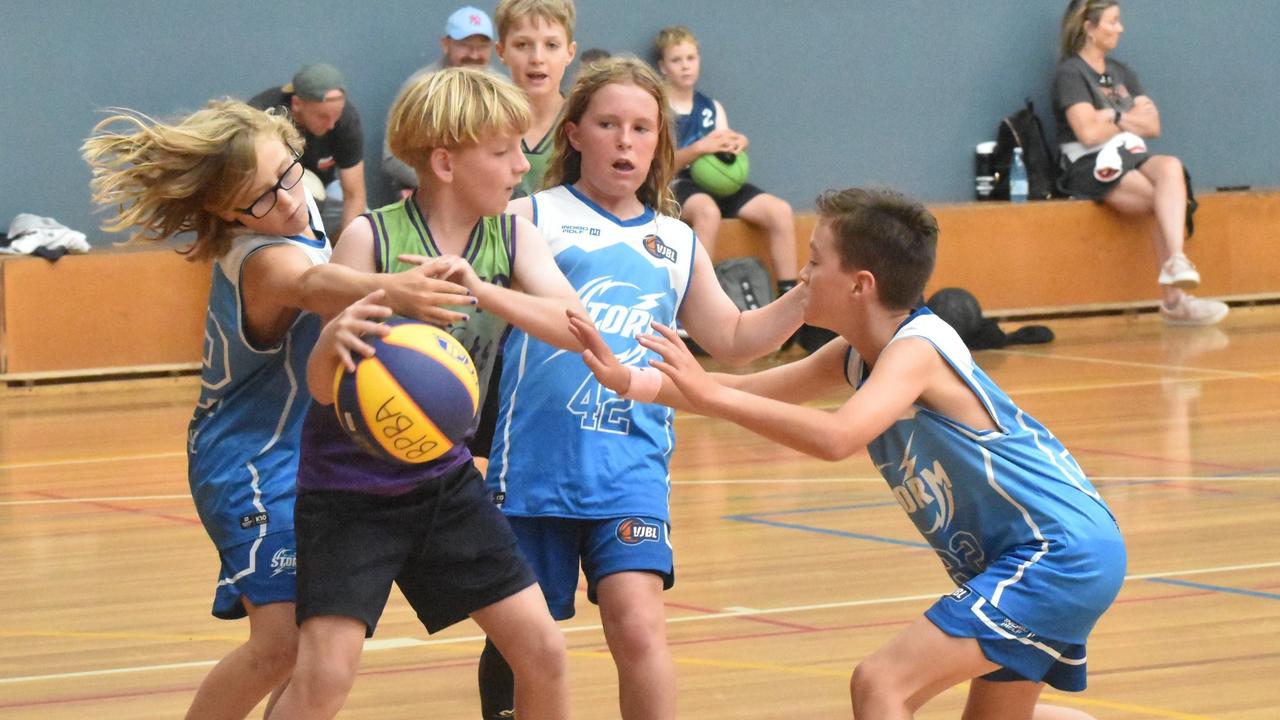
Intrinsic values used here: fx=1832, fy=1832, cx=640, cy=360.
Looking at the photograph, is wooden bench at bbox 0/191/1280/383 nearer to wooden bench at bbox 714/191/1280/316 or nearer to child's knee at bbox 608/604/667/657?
wooden bench at bbox 714/191/1280/316

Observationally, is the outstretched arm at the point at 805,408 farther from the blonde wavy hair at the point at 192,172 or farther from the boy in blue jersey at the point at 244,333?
the blonde wavy hair at the point at 192,172

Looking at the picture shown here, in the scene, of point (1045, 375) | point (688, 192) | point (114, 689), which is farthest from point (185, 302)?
point (114, 689)

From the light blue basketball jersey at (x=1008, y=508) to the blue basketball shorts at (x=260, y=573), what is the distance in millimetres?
1117

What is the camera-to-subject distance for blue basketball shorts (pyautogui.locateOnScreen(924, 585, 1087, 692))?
310 cm

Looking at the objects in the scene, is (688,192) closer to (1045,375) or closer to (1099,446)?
(1045,375)

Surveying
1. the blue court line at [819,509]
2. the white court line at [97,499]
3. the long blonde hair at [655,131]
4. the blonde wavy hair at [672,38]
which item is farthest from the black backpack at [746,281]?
the long blonde hair at [655,131]

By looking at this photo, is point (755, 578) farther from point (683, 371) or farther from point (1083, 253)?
point (1083, 253)

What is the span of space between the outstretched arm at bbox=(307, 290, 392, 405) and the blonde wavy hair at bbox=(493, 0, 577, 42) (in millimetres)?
2115

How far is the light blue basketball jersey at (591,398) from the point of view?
361 cm

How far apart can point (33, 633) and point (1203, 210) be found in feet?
29.5

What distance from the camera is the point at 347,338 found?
2.96 m

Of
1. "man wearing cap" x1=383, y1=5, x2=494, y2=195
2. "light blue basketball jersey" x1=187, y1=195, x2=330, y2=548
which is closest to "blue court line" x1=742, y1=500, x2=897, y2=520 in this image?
"light blue basketball jersey" x1=187, y1=195, x2=330, y2=548

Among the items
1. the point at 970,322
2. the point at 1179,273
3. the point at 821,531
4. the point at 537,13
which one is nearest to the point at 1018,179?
the point at 1179,273

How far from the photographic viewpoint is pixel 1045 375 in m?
9.23
